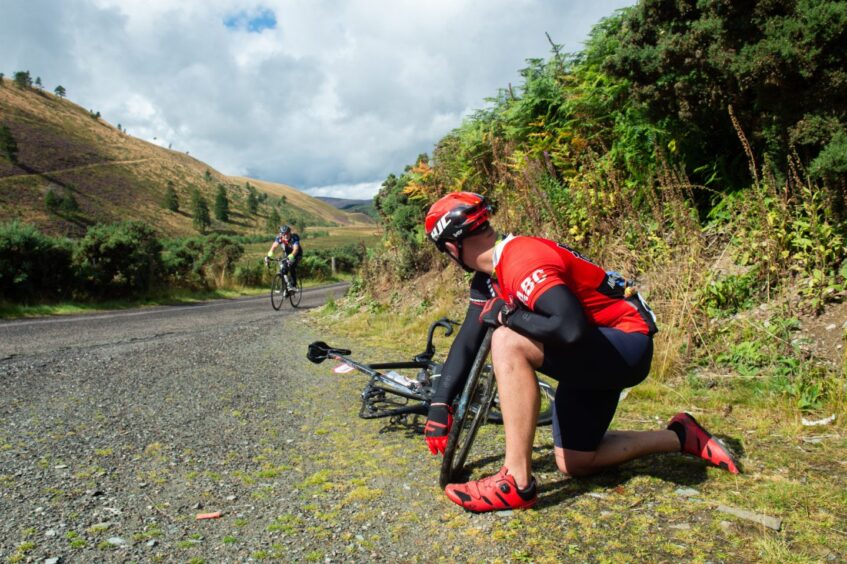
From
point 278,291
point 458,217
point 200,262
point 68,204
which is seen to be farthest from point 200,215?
point 458,217

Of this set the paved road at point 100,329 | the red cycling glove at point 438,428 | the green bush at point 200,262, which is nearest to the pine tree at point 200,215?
the green bush at point 200,262

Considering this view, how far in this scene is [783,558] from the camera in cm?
209

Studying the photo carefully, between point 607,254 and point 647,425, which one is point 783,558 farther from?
point 607,254

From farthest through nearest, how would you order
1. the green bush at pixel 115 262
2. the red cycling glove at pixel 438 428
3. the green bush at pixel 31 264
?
1. the green bush at pixel 115 262
2. the green bush at pixel 31 264
3. the red cycling glove at pixel 438 428

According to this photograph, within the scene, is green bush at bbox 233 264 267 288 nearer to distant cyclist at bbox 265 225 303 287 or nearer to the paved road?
distant cyclist at bbox 265 225 303 287

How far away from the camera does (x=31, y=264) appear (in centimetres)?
1525

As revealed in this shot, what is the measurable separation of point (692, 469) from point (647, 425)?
906mm

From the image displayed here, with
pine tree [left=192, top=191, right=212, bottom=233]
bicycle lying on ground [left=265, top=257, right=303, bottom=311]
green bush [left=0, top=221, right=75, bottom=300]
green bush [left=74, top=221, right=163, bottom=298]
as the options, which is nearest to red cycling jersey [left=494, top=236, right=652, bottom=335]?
bicycle lying on ground [left=265, top=257, right=303, bottom=311]

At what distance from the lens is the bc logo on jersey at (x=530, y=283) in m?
2.46

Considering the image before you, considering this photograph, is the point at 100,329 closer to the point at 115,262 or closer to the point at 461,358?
the point at 115,262

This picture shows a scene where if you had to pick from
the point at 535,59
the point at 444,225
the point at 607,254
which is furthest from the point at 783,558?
the point at 535,59

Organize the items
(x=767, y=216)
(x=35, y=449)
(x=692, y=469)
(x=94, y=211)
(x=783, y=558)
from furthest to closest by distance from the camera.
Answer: (x=94, y=211) → (x=767, y=216) → (x=35, y=449) → (x=692, y=469) → (x=783, y=558)

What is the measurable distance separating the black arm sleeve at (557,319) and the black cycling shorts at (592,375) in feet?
0.27

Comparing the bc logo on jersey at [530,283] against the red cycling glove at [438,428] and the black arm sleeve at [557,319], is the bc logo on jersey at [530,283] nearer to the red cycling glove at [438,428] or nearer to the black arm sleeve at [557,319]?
the black arm sleeve at [557,319]
